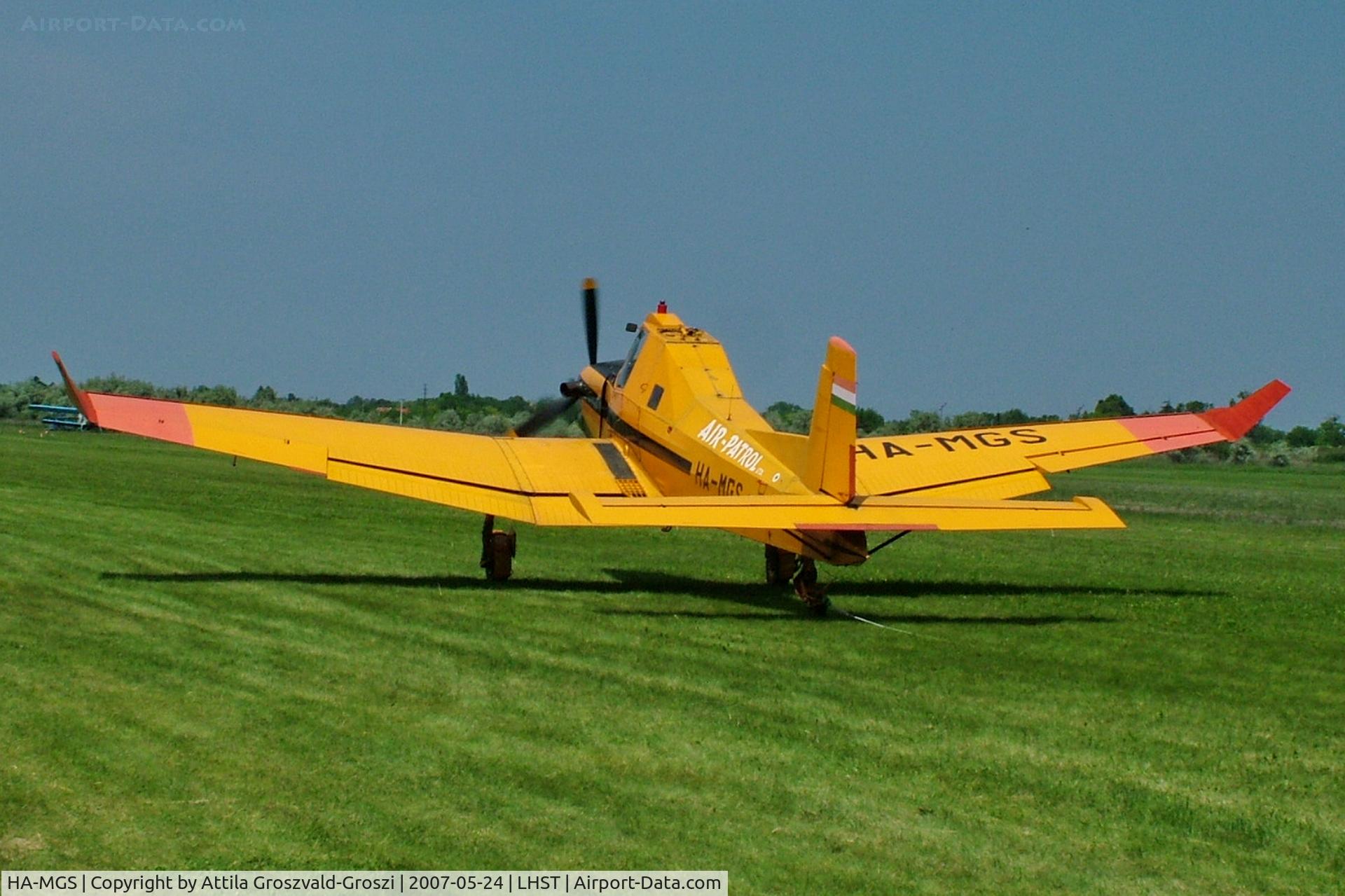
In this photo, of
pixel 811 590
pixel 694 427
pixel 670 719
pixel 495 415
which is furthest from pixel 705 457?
pixel 495 415

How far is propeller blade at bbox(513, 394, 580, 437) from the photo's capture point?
23359 millimetres

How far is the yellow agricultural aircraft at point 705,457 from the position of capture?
50.4 feet

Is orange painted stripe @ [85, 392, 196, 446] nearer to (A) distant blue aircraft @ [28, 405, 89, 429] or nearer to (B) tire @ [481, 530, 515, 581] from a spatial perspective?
(B) tire @ [481, 530, 515, 581]

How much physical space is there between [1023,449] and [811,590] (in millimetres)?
6507

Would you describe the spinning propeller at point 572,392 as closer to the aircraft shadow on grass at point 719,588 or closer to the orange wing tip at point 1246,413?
the aircraft shadow on grass at point 719,588

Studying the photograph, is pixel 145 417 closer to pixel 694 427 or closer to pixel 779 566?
pixel 694 427

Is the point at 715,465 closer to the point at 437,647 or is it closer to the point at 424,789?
the point at 437,647

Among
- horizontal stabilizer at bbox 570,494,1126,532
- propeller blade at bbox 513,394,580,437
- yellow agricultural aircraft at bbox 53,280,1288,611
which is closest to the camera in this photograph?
horizontal stabilizer at bbox 570,494,1126,532

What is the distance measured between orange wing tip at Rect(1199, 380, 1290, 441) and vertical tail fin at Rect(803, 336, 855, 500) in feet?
27.5

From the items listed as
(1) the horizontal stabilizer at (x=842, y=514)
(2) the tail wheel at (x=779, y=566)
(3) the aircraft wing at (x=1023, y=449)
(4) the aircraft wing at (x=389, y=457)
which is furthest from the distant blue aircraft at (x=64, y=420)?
(1) the horizontal stabilizer at (x=842, y=514)

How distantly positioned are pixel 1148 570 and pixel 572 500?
9.73m

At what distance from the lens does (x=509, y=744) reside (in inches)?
377

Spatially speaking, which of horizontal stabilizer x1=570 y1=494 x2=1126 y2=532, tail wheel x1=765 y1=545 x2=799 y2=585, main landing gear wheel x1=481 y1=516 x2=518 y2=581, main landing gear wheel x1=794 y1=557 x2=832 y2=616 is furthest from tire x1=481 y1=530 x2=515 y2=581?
main landing gear wheel x1=794 y1=557 x2=832 y2=616

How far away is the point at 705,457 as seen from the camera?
18328 millimetres
